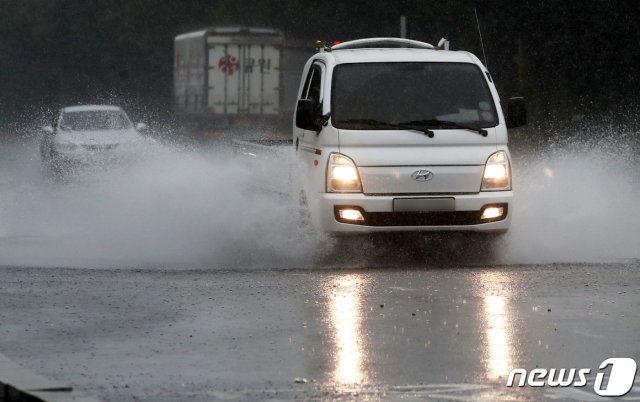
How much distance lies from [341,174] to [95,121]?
17.5 m

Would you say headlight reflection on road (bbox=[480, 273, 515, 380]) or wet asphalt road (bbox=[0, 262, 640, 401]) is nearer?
wet asphalt road (bbox=[0, 262, 640, 401])

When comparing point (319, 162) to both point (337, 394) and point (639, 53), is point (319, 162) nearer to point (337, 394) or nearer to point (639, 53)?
point (337, 394)

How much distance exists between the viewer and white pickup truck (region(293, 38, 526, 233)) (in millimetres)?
13836

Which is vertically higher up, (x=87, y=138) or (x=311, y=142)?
(x=311, y=142)

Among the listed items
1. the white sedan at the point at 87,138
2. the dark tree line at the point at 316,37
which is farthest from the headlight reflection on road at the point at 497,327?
the white sedan at the point at 87,138

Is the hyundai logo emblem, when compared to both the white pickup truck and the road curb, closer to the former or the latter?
the white pickup truck

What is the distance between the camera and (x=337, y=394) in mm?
7676

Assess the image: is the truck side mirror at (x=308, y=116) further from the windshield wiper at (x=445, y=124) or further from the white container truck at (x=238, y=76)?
the white container truck at (x=238, y=76)

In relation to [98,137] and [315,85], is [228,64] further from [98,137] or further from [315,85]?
[315,85]

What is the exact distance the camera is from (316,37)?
5784cm

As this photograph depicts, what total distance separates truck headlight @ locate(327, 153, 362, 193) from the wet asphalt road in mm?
804

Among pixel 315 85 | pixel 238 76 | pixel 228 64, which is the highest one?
pixel 315 85

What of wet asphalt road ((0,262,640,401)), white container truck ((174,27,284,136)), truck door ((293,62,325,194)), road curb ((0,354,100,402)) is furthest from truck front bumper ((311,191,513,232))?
white container truck ((174,27,284,136))

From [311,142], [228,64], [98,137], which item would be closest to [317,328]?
[311,142]
